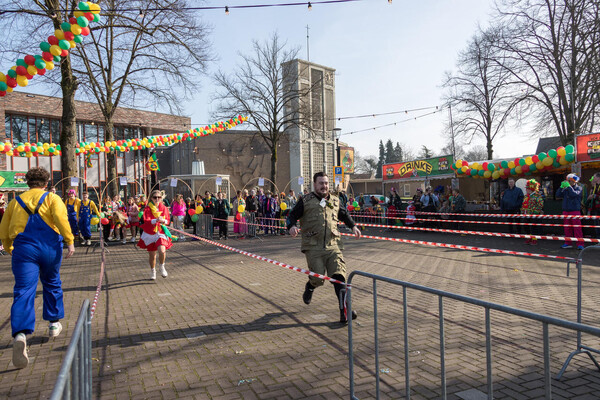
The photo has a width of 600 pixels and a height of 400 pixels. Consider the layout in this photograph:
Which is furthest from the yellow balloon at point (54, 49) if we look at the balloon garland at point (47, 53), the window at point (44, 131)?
the window at point (44, 131)

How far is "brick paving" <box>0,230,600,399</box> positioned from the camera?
356 centimetres

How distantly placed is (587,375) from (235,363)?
123 inches

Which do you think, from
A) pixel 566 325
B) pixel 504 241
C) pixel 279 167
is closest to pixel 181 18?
pixel 504 241

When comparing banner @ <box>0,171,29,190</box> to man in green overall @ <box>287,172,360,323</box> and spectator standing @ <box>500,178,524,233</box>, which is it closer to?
man in green overall @ <box>287,172,360,323</box>

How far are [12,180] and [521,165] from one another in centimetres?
2729

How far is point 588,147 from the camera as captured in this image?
545 inches

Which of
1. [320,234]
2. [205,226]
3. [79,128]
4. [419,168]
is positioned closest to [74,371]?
[320,234]

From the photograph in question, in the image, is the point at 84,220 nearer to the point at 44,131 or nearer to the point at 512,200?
the point at 512,200

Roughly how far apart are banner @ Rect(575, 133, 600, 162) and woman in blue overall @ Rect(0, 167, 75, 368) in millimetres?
15081

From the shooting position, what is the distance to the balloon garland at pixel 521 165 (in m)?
14.7

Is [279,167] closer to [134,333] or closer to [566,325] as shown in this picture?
[134,333]

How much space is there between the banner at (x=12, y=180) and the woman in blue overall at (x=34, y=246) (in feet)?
78.3

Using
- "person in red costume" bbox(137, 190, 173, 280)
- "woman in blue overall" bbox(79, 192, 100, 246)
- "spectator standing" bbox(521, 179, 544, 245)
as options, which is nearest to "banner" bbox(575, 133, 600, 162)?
"spectator standing" bbox(521, 179, 544, 245)

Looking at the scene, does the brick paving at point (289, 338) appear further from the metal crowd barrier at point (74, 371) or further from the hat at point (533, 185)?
the hat at point (533, 185)
